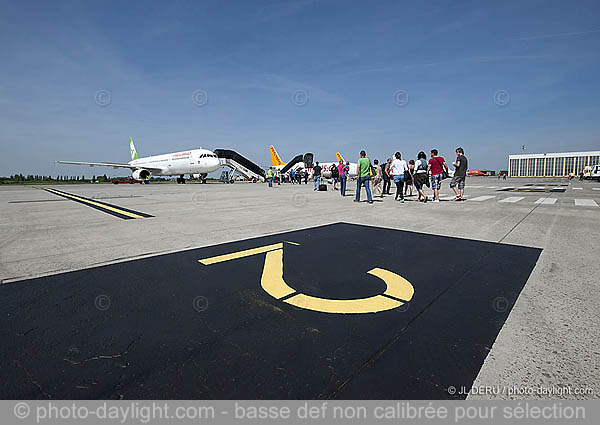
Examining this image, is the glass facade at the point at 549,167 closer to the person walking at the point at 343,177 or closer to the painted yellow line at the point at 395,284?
the person walking at the point at 343,177

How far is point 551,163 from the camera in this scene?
474ft

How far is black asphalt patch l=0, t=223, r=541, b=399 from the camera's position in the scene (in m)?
1.64

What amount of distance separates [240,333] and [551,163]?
190 metres

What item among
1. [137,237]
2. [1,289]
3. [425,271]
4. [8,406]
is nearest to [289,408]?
[8,406]

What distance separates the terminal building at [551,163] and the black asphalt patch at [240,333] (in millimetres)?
173291

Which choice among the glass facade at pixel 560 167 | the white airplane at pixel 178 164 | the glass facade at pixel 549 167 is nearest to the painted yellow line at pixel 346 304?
the white airplane at pixel 178 164

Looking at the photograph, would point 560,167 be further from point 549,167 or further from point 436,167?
point 436,167

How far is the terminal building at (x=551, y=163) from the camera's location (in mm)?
131700

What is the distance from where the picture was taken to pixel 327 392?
158 centimetres

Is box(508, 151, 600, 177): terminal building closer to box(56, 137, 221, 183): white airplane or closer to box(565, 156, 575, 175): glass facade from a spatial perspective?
box(565, 156, 575, 175): glass facade

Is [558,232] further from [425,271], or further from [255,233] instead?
[255,233]

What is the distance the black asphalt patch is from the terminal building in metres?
173

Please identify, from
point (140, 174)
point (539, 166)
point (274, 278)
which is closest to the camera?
point (274, 278)

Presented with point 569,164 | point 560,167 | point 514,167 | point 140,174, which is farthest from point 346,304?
point 560,167
